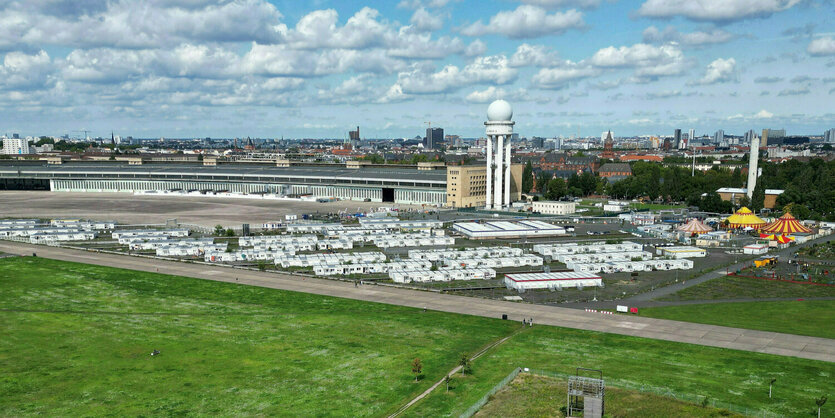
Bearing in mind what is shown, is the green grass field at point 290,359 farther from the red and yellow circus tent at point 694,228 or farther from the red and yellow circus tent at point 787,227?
the red and yellow circus tent at point 787,227

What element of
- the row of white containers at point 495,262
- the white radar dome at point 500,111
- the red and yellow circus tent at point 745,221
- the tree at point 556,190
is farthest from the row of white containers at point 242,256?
the tree at point 556,190

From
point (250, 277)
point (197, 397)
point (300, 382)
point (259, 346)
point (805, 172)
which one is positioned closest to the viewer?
point (197, 397)

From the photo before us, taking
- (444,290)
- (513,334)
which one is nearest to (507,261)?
(444,290)

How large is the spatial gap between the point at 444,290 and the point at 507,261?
19.8 metres

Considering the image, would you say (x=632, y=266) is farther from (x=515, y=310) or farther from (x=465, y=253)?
(x=515, y=310)

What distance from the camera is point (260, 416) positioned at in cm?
4003

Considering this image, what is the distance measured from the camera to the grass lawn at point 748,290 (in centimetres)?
7219

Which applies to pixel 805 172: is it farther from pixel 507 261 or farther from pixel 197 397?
pixel 197 397

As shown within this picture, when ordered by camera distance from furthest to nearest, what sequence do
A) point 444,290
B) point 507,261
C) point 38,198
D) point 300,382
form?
point 38,198, point 507,261, point 444,290, point 300,382

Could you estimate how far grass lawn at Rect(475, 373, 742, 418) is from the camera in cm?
3934

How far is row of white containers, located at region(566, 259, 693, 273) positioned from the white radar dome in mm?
74031

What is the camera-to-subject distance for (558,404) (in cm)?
4059

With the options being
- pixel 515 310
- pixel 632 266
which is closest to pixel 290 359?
pixel 515 310

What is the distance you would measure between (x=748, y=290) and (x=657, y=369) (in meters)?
36.2
